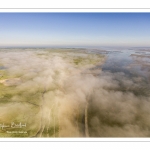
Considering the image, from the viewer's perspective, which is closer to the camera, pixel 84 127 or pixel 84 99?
pixel 84 127

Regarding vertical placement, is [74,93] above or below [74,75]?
below

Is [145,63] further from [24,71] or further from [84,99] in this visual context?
[24,71]
